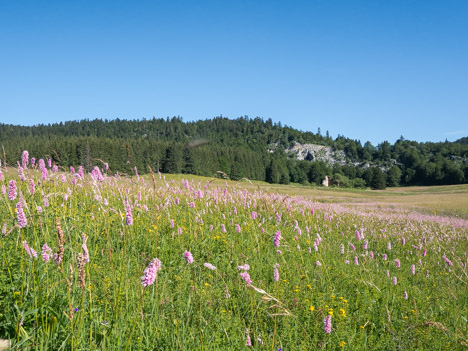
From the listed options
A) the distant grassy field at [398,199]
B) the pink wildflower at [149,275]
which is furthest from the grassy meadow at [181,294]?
the distant grassy field at [398,199]

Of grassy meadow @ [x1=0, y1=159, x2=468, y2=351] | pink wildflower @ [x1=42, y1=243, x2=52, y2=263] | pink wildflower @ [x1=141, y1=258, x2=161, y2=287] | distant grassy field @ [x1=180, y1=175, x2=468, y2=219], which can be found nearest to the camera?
pink wildflower @ [x1=141, y1=258, x2=161, y2=287]

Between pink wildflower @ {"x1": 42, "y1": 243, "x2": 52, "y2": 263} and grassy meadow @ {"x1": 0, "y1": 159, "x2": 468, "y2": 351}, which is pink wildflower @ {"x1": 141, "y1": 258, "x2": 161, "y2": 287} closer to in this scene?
grassy meadow @ {"x1": 0, "y1": 159, "x2": 468, "y2": 351}

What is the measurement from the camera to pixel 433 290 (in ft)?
18.1

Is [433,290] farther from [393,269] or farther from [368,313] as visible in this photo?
[368,313]

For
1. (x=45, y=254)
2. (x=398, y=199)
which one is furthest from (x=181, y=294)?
(x=398, y=199)

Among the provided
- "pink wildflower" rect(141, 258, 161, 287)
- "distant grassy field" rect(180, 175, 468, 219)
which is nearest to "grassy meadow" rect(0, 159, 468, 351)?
"pink wildflower" rect(141, 258, 161, 287)

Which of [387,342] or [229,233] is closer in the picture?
[387,342]

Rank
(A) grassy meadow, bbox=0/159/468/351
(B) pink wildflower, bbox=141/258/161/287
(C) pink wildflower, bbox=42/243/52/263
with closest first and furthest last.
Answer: (B) pink wildflower, bbox=141/258/161/287 < (C) pink wildflower, bbox=42/243/52/263 < (A) grassy meadow, bbox=0/159/468/351

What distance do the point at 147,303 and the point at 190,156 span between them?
90.4 metres

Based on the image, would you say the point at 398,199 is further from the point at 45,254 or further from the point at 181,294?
the point at 45,254

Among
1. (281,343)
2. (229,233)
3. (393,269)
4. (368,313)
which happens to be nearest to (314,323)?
(281,343)

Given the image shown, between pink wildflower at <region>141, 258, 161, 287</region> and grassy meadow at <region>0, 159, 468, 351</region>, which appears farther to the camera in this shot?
grassy meadow at <region>0, 159, 468, 351</region>

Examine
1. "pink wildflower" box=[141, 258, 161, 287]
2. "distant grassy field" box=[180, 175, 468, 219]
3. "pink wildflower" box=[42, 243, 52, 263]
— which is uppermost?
"pink wildflower" box=[141, 258, 161, 287]

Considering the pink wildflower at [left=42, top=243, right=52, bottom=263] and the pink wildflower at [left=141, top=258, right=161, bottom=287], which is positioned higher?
the pink wildflower at [left=141, top=258, right=161, bottom=287]
